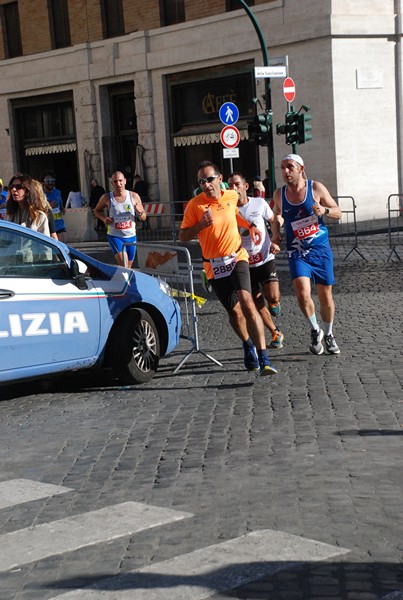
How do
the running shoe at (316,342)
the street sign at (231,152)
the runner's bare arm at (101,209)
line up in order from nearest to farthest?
the running shoe at (316,342), the runner's bare arm at (101,209), the street sign at (231,152)

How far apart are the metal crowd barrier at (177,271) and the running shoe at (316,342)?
907 mm

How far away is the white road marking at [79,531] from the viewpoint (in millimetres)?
5176

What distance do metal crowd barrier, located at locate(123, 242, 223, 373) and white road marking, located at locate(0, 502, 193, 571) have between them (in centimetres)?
451

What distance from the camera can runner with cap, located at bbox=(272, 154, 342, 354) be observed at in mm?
10484

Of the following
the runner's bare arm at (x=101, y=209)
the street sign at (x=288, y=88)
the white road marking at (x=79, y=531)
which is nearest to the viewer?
the white road marking at (x=79, y=531)

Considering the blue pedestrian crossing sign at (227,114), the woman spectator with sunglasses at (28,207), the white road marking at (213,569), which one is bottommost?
the white road marking at (213,569)

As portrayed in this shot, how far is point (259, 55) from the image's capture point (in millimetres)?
32094

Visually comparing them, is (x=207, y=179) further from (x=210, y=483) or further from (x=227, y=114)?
(x=227, y=114)

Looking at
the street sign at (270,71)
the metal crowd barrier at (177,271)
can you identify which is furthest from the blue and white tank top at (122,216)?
the street sign at (270,71)

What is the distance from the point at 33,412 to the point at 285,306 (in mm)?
6504

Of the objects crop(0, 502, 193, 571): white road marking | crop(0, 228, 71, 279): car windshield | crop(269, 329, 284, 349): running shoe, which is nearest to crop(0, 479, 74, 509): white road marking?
crop(0, 502, 193, 571): white road marking

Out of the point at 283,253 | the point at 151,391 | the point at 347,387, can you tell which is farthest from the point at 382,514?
the point at 283,253

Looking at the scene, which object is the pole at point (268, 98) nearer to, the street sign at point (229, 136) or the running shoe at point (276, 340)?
the street sign at point (229, 136)

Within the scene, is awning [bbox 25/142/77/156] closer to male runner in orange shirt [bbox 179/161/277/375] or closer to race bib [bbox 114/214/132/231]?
race bib [bbox 114/214/132/231]
